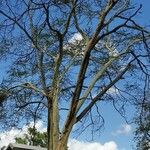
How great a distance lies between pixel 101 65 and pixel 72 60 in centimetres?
117

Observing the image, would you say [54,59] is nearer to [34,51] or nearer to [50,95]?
[34,51]

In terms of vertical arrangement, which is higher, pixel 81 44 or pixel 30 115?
pixel 81 44

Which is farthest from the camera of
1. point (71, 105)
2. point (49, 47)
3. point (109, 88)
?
point (49, 47)

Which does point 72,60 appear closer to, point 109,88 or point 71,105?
point 109,88

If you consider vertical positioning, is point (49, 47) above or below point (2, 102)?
above

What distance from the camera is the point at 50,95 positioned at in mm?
17781

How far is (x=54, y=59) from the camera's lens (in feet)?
65.5

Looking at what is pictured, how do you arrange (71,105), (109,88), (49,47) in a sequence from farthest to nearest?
(49,47)
(109,88)
(71,105)

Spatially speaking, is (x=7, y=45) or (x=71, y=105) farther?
(x=7, y=45)

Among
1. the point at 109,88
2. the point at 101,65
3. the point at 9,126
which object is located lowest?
the point at 9,126

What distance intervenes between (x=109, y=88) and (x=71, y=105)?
7.39 ft

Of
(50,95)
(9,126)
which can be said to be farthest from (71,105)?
(9,126)

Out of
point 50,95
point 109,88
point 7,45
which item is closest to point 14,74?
point 7,45

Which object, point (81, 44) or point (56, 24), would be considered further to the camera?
point (81, 44)
